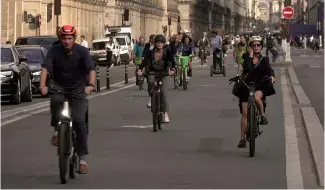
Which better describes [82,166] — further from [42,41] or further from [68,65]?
[42,41]

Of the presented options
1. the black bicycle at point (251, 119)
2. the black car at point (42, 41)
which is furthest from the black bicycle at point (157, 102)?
the black car at point (42, 41)

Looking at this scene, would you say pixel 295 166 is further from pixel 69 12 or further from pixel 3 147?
pixel 69 12

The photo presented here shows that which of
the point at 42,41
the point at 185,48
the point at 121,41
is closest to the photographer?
the point at 185,48

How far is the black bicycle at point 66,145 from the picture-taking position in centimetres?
1155

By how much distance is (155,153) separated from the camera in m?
14.8

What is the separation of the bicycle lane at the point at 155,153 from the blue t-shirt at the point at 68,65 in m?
1.04

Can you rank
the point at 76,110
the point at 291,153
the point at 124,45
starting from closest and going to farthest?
the point at 76,110 < the point at 291,153 < the point at 124,45

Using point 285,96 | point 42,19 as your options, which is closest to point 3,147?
point 285,96

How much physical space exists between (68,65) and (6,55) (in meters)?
15.4

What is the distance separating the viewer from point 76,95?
12055mm

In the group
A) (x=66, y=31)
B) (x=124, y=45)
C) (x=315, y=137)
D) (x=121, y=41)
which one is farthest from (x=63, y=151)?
(x=121, y=41)

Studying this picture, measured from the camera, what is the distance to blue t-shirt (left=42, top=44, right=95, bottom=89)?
12.1m

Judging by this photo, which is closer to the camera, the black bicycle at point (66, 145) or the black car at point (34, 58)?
the black bicycle at point (66, 145)

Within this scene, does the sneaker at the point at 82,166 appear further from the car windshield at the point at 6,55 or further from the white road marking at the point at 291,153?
the car windshield at the point at 6,55
